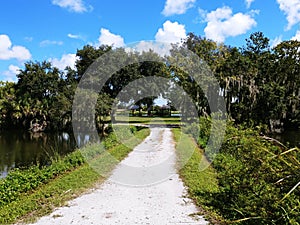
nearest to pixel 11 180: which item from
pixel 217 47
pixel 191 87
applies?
pixel 191 87

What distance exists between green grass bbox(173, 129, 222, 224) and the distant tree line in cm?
1089

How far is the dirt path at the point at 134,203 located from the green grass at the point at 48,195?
0.29m

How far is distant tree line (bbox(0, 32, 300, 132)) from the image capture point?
25469 mm

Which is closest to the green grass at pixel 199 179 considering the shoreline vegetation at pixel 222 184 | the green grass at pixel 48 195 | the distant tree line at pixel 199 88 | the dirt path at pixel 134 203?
the shoreline vegetation at pixel 222 184

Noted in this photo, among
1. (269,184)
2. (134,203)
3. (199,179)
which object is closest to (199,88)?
(199,179)

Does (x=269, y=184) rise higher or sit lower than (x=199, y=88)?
lower

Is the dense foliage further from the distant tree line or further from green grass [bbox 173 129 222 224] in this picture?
the distant tree line

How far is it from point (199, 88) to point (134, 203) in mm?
19495

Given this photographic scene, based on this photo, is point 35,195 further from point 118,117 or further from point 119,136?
point 118,117

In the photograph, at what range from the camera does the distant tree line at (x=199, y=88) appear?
25469mm

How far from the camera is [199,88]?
969 inches

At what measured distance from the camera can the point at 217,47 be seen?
26.2m

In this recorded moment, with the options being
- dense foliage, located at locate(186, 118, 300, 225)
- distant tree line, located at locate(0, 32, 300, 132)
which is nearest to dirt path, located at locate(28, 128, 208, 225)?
dense foliage, located at locate(186, 118, 300, 225)

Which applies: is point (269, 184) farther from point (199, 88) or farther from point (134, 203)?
point (199, 88)
